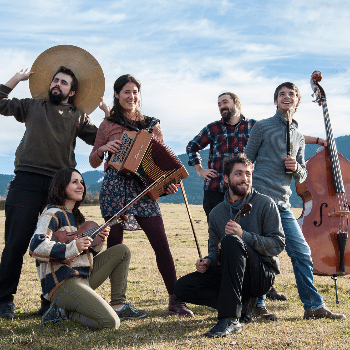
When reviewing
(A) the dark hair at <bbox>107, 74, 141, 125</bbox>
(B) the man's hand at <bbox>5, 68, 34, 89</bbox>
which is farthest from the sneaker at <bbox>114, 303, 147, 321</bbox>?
(B) the man's hand at <bbox>5, 68, 34, 89</bbox>

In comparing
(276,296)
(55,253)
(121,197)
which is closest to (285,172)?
(121,197)

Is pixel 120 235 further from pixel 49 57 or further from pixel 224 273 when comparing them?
pixel 49 57

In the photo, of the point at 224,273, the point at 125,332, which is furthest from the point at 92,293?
the point at 224,273

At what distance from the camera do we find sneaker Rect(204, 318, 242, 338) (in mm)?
3562

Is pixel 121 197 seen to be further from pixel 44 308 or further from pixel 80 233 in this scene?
pixel 44 308

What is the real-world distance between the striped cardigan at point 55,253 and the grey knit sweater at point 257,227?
1129 millimetres

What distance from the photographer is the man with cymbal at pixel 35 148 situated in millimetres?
4480

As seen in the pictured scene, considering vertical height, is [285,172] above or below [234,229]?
above

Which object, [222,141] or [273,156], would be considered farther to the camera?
[222,141]

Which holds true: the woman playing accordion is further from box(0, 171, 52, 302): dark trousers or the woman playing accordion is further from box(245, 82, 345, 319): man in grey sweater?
box(245, 82, 345, 319): man in grey sweater

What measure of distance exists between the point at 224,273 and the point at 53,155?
2.13 metres

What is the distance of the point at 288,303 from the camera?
17.2 ft

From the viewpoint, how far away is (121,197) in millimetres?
4449

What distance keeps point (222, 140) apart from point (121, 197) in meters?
1.82
